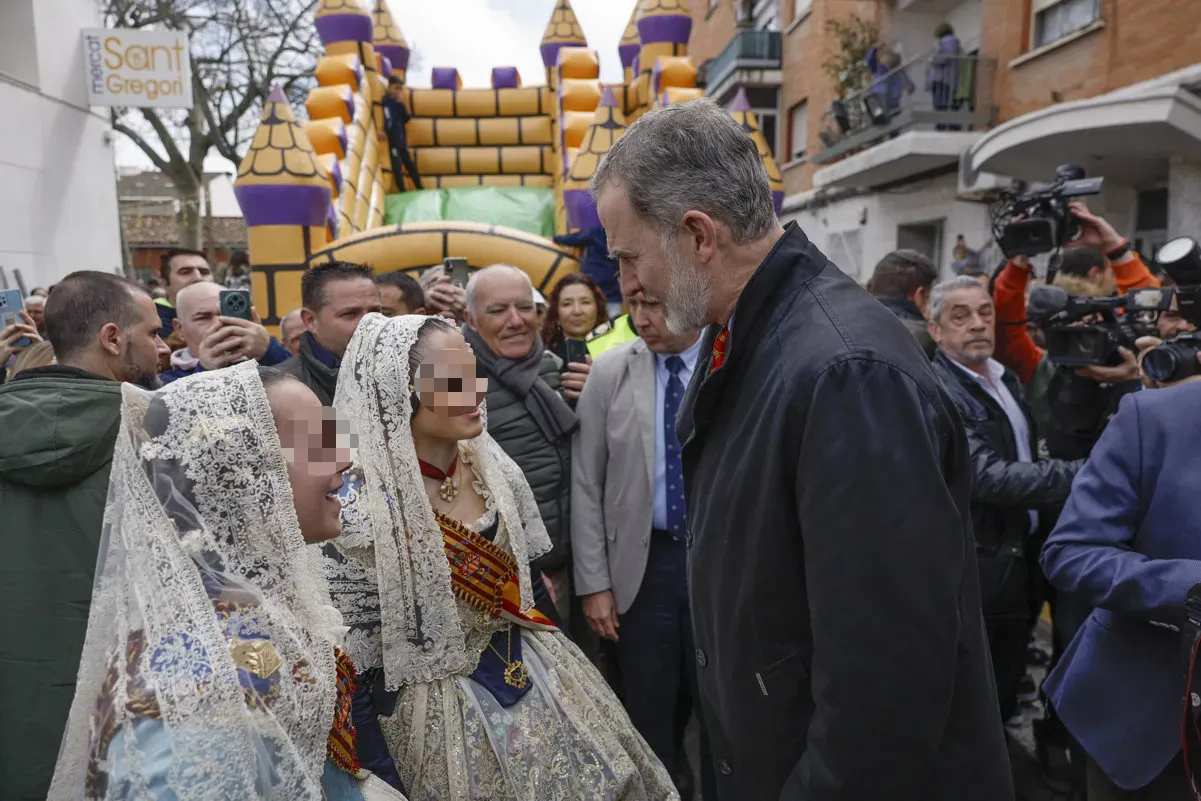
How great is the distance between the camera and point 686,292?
1412 millimetres

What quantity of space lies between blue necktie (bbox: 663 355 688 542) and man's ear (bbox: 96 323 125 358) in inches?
69.7

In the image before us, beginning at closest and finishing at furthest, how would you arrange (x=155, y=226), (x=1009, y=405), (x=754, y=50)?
(x=1009, y=405), (x=754, y=50), (x=155, y=226)

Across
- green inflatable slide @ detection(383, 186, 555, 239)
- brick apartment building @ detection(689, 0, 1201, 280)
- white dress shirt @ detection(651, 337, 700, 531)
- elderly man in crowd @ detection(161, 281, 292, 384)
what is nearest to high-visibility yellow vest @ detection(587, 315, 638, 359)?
white dress shirt @ detection(651, 337, 700, 531)

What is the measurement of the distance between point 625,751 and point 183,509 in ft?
4.47

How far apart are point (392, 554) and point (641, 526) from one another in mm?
1087

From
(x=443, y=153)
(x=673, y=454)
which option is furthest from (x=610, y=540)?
(x=443, y=153)

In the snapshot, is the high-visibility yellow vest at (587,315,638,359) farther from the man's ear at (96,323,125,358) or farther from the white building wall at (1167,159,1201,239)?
the white building wall at (1167,159,1201,239)

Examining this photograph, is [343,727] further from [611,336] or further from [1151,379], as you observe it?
[611,336]

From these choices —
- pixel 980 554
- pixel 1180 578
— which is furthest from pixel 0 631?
pixel 980 554

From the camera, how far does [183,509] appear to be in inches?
52.6

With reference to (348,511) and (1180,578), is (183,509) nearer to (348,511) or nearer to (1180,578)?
(348,511)

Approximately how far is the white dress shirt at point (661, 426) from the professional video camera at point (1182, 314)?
4.29 ft

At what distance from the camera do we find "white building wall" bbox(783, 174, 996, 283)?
36.1ft

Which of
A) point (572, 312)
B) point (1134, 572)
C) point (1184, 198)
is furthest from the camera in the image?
point (1184, 198)
